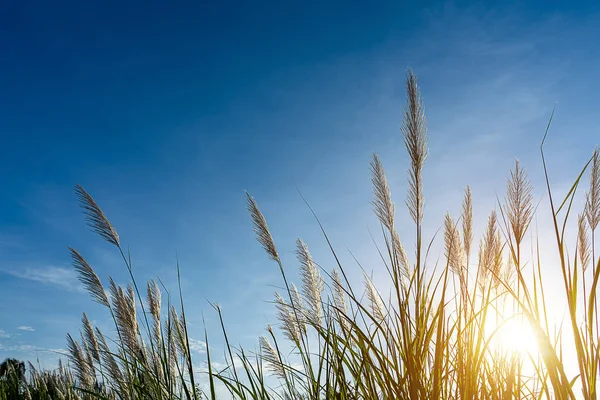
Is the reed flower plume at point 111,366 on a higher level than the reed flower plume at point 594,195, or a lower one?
lower

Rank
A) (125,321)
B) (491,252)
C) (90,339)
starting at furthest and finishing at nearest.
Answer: (90,339)
(125,321)
(491,252)

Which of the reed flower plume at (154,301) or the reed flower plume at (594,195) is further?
the reed flower plume at (154,301)

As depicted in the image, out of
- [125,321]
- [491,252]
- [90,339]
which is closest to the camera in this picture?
[491,252]

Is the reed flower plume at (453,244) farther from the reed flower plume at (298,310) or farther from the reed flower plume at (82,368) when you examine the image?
the reed flower plume at (82,368)

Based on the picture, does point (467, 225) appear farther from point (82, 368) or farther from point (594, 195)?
point (82, 368)

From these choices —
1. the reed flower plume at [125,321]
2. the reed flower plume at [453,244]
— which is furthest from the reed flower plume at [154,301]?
the reed flower plume at [453,244]

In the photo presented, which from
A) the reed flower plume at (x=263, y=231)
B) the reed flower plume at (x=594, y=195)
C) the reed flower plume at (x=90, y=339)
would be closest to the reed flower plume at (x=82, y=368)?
the reed flower plume at (x=90, y=339)

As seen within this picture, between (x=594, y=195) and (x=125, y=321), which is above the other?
(x=594, y=195)

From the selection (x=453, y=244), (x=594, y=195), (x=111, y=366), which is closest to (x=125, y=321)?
(x=111, y=366)

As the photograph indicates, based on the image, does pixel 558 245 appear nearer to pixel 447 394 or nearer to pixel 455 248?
pixel 447 394

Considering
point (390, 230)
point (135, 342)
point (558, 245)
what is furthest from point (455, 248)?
point (135, 342)

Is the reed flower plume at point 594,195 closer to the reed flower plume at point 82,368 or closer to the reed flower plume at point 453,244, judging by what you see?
the reed flower plume at point 453,244

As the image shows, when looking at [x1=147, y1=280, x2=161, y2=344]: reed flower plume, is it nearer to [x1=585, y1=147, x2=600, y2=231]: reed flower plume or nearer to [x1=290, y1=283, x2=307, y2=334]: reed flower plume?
[x1=290, y1=283, x2=307, y2=334]: reed flower plume

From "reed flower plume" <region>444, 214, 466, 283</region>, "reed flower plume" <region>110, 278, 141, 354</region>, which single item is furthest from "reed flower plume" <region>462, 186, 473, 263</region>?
"reed flower plume" <region>110, 278, 141, 354</region>
